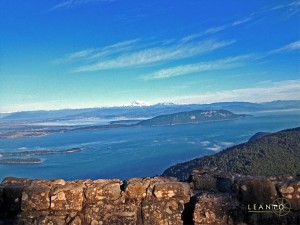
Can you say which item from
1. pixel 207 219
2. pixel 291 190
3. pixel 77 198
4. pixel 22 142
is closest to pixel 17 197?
pixel 77 198

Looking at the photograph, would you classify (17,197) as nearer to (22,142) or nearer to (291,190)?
(291,190)

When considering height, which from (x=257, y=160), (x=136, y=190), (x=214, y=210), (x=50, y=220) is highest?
(x=136, y=190)

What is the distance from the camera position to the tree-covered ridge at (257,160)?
2564 inches

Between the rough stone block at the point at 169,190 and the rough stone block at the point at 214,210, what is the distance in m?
0.30

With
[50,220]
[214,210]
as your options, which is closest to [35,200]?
[50,220]

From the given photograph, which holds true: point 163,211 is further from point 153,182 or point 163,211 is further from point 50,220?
point 50,220

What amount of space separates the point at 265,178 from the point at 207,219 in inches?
45.2

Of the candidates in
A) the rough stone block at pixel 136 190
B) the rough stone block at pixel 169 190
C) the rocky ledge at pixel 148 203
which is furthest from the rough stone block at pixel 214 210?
the rough stone block at pixel 136 190

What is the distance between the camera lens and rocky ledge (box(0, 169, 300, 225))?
4.36 meters

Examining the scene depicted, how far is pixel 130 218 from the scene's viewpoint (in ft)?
14.5

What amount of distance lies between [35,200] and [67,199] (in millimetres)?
510

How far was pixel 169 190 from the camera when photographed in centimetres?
457

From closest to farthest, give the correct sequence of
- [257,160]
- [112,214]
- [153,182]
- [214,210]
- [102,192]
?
[214,210] → [112,214] → [102,192] → [153,182] → [257,160]

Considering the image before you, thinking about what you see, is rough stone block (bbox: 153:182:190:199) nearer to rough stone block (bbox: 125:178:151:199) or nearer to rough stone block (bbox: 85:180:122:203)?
rough stone block (bbox: 125:178:151:199)
